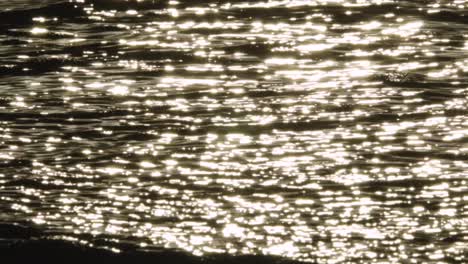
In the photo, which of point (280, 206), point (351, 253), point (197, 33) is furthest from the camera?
point (197, 33)

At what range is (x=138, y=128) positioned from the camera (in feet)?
19.7

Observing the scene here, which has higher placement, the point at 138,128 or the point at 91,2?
the point at 91,2

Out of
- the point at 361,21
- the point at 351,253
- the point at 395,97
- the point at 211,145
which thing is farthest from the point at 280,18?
the point at 351,253

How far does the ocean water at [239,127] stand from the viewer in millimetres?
4777

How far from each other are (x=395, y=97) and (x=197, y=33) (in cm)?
177

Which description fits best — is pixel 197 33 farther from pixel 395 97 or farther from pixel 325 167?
pixel 325 167

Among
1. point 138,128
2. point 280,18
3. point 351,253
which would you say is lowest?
point 351,253

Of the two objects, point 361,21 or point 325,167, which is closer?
point 325,167

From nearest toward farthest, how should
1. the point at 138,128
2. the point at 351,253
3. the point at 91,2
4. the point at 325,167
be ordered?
the point at 351,253 < the point at 325,167 < the point at 138,128 < the point at 91,2

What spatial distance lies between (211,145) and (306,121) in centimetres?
64

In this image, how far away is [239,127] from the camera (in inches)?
235

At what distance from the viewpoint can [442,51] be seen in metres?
6.93

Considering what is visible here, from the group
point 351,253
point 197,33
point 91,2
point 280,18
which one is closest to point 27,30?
point 91,2

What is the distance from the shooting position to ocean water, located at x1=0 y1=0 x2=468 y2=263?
4.78 meters
